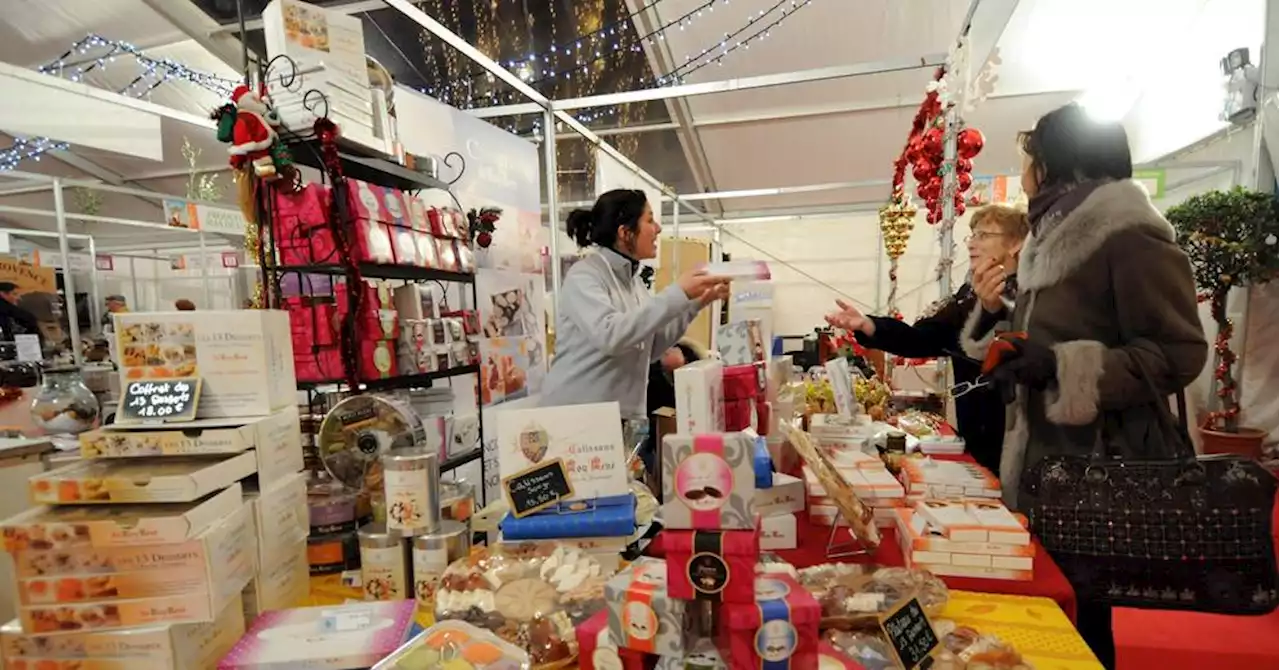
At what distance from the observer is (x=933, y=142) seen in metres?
2.91

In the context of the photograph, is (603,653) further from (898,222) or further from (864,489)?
(898,222)

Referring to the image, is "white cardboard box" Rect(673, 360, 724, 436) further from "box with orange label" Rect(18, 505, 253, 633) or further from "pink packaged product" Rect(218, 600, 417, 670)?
"box with orange label" Rect(18, 505, 253, 633)

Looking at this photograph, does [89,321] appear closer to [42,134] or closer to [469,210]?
[42,134]

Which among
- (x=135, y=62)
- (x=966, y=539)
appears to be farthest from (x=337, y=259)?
(x=135, y=62)

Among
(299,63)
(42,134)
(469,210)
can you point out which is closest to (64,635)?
(299,63)

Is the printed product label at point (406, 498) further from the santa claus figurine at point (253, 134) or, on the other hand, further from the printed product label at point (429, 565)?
the santa claus figurine at point (253, 134)

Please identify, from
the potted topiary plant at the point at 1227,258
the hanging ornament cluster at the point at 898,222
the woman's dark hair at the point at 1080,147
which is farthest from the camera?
the hanging ornament cluster at the point at 898,222

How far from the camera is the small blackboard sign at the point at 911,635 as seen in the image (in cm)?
91

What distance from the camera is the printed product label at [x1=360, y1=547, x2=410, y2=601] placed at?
1.23 metres

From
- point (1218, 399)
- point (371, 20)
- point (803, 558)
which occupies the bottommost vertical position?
point (1218, 399)

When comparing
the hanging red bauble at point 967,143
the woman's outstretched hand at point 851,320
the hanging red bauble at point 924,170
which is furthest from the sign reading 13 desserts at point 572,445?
the hanging red bauble at point 924,170

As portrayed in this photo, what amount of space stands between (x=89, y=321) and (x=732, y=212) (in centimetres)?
831

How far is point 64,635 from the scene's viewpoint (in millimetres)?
981

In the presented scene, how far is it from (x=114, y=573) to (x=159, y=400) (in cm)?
34
